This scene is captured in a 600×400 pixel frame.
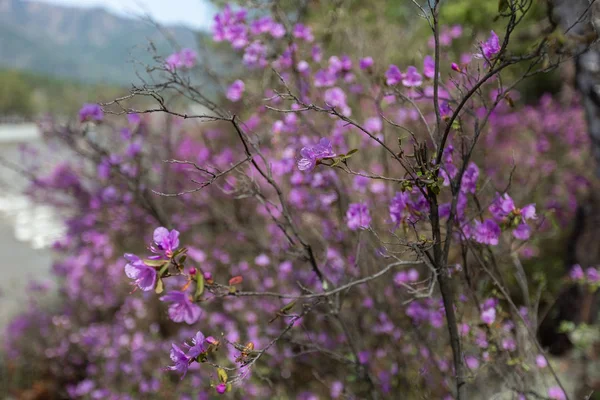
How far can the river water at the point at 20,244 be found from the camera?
587 centimetres

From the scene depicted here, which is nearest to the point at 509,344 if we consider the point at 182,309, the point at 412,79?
the point at 412,79

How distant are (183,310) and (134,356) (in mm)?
3088

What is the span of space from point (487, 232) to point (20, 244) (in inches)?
398

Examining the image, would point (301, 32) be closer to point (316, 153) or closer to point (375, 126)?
point (375, 126)

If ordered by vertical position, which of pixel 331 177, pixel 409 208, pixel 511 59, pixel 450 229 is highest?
pixel 331 177

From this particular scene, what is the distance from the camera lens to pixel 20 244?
900 cm

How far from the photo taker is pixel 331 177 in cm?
223

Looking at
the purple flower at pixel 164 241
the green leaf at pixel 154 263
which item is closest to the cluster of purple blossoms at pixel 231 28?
the purple flower at pixel 164 241

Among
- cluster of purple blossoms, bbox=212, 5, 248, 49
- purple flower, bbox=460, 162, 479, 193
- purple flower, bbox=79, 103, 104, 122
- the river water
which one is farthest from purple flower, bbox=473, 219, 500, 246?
the river water

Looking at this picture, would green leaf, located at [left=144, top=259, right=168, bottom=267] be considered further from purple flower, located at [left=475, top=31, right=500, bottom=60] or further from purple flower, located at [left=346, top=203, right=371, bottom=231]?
purple flower, located at [left=475, top=31, right=500, bottom=60]

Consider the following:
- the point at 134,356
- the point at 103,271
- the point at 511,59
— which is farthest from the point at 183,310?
the point at 103,271

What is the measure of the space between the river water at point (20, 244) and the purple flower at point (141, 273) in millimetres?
4287

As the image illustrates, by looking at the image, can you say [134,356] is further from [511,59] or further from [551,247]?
[551,247]

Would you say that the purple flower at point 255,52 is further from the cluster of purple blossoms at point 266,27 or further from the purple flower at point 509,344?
the purple flower at point 509,344
